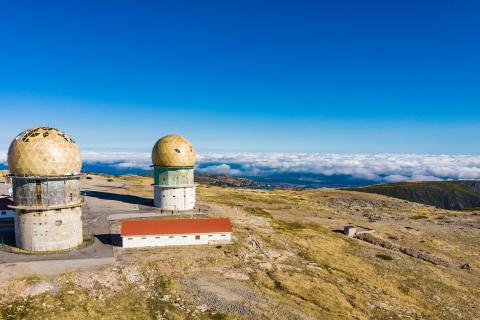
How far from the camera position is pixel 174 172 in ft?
173

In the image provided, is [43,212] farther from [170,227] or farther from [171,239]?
[171,239]

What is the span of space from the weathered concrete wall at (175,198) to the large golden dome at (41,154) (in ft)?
62.3

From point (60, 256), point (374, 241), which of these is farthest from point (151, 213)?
point (374, 241)

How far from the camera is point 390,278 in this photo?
35938mm

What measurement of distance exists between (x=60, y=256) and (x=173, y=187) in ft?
71.0

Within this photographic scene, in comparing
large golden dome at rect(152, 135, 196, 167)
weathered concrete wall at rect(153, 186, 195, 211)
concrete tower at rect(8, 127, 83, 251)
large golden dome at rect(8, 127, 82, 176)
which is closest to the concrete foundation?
concrete tower at rect(8, 127, 83, 251)

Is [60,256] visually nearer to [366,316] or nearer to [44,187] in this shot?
[44,187]

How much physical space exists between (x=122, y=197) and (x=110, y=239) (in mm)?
27772

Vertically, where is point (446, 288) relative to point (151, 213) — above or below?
below

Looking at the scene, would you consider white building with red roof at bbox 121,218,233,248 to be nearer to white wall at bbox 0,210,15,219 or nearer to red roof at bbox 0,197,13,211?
white wall at bbox 0,210,15,219

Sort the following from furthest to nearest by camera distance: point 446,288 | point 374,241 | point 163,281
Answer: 1. point 374,241
2. point 446,288
3. point 163,281

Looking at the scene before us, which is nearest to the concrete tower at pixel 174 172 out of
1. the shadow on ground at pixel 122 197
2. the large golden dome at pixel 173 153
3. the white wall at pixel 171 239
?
the large golden dome at pixel 173 153

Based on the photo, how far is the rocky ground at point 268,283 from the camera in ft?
83.9

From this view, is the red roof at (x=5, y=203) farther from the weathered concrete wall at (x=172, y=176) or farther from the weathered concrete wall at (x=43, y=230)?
the weathered concrete wall at (x=172, y=176)
